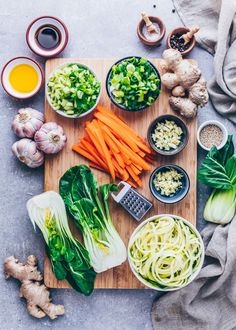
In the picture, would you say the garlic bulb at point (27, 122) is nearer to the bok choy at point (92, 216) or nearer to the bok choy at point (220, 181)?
the bok choy at point (92, 216)

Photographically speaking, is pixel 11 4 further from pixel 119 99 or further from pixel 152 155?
pixel 152 155

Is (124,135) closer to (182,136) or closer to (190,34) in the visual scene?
(182,136)

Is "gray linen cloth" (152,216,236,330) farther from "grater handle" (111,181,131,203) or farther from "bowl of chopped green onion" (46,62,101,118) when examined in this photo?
"bowl of chopped green onion" (46,62,101,118)

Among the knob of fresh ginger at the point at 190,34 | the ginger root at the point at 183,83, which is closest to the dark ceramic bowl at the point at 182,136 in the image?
the ginger root at the point at 183,83

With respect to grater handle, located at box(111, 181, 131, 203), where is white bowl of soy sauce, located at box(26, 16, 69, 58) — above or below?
above

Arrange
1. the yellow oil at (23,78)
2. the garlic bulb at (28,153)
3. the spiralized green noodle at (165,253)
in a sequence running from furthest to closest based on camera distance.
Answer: the yellow oil at (23,78) < the garlic bulb at (28,153) < the spiralized green noodle at (165,253)

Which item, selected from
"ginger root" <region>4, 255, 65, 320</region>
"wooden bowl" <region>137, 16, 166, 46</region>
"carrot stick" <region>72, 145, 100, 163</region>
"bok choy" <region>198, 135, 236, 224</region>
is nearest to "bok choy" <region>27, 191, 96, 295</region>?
"ginger root" <region>4, 255, 65, 320</region>
